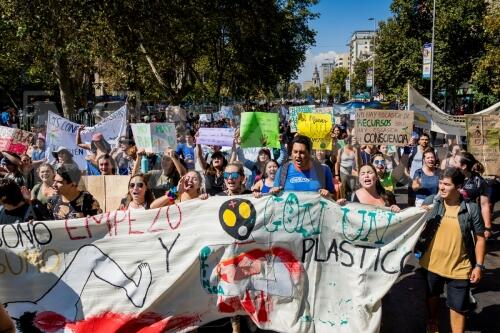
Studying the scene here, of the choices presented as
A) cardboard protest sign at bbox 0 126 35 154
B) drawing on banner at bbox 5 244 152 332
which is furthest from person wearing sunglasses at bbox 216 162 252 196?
cardboard protest sign at bbox 0 126 35 154

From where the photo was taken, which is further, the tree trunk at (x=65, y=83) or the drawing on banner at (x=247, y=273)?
the tree trunk at (x=65, y=83)

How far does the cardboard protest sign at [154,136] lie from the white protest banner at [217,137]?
592 mm

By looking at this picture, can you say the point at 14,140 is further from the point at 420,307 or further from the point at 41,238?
the point at 420,307

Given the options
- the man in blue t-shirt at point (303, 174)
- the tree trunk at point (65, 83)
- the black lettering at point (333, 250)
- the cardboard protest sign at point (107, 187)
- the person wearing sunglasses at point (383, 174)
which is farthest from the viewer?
the tree trunk at point (65, 83)

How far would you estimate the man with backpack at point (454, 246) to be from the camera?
3961 mm

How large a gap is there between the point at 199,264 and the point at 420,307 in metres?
2.46

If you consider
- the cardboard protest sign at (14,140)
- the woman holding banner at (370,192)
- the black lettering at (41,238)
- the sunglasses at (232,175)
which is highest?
the cardboard protest sign at (14,140)

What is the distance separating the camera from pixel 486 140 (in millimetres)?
7520

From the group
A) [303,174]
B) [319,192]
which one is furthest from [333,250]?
[303,174]

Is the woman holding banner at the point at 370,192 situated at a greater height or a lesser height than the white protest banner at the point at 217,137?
lesser

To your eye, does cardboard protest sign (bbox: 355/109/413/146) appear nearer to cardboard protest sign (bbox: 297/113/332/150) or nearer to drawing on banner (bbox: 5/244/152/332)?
cardboard protest sign (bbox: 297/113/332/150)

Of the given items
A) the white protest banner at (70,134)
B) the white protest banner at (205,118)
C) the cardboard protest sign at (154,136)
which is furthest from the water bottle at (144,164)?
the white protest banner at (205,118)

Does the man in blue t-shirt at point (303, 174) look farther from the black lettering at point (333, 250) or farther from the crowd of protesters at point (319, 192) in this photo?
the black lettering at point (333, 250)

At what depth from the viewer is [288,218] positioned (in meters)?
4.13
